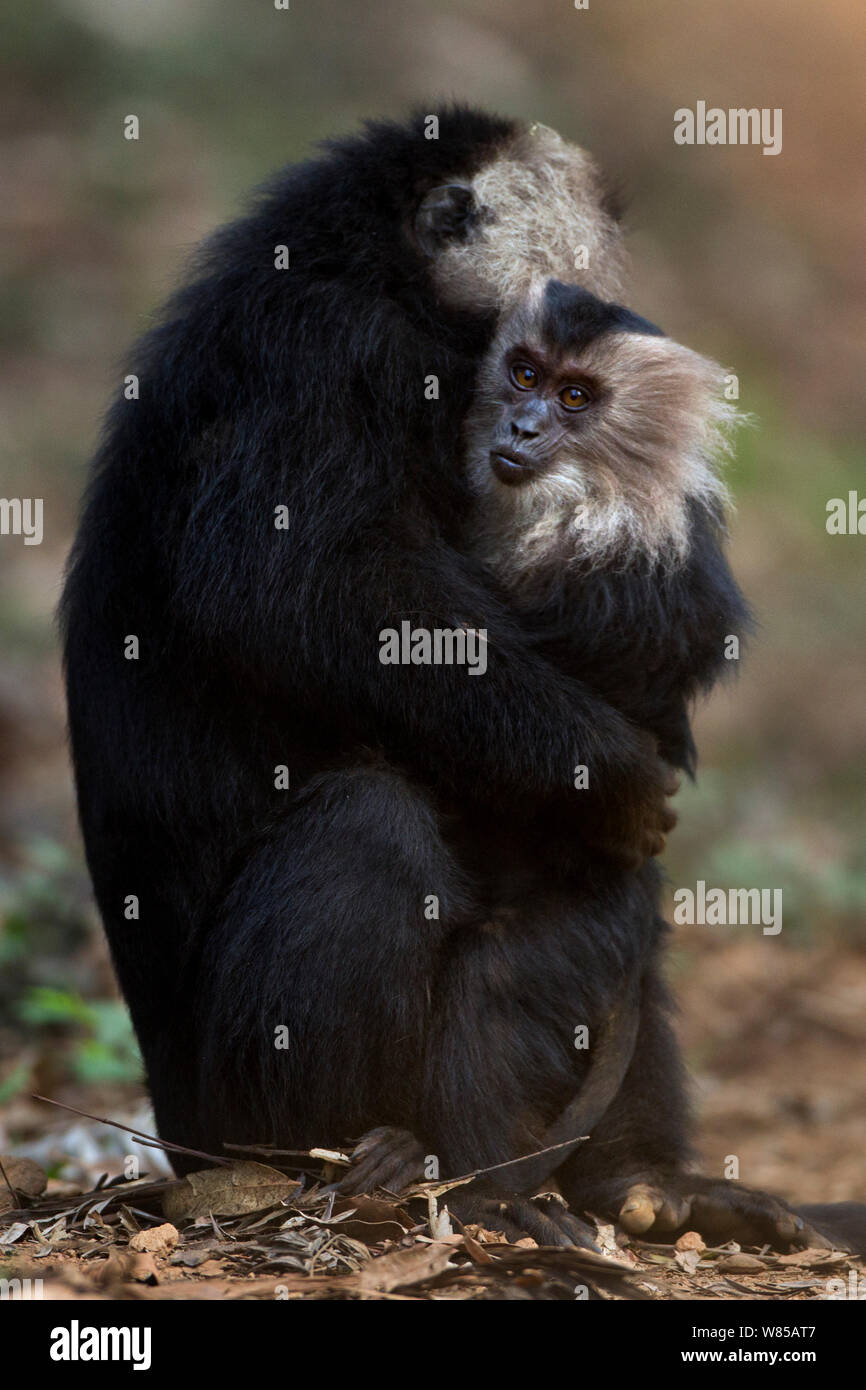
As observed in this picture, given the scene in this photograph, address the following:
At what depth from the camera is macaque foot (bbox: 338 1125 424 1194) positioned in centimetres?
424

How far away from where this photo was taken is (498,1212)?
4.29 m

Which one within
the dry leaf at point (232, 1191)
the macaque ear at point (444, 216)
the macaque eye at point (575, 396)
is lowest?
the dry leaf at point (232, 1191)

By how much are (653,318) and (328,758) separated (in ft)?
38.8

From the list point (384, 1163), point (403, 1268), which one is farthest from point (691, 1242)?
point (403, 1268)

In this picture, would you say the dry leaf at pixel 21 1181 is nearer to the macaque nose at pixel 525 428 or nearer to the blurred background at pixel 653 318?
the blurred background at pixel 653 318

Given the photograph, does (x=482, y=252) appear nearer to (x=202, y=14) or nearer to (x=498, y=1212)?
(x=498, y=1212)

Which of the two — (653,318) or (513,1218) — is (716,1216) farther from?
(653,318)

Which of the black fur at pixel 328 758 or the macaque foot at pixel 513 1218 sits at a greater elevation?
the black fur at pixel 328 758

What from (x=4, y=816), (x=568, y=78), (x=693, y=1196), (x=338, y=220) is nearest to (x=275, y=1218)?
(x=693, y=1196)

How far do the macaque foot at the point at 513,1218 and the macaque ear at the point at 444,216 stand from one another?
3.12 m

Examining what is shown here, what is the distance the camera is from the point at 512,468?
4910 millimetres

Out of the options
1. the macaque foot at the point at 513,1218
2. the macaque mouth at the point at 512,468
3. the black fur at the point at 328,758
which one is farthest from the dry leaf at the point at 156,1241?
the macaque mouth at the point at 512,468

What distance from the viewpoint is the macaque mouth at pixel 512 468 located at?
4.91 meters

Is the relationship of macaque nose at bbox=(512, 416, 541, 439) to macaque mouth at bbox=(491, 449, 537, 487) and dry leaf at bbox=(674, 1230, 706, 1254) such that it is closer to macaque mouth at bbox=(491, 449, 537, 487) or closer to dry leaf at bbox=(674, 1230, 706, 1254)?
macaque mouth at bbox=(491, 449, 537, 487)
